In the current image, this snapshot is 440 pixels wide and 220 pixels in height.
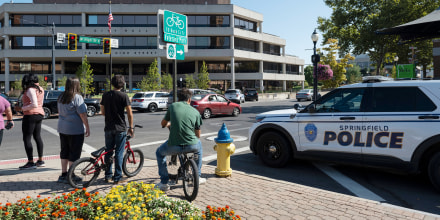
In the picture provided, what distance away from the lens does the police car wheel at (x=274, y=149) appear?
669 centimetres

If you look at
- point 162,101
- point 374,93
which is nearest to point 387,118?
point 374,93

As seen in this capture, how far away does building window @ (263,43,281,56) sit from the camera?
221 ft

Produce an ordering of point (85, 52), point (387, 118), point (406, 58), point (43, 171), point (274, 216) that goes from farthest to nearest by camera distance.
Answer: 1. point (85, 52)
2. point (406, 58)
3. point (43, 171)
4. point (387, 118)
5. point (274, 216)

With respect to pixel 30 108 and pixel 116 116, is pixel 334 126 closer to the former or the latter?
pixel 116 116

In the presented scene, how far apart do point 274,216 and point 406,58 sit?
122 feet

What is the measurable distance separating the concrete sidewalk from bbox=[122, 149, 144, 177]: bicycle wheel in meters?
0.12

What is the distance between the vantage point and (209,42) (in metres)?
56.8

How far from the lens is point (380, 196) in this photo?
16.6 feet

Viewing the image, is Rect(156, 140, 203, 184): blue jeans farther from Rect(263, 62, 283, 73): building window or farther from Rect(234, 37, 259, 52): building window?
Rect(263, 62, 283, 73): building window

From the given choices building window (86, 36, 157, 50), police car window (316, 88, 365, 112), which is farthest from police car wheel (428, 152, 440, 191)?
building window (86, 36, 157, 50)

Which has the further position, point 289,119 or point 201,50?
point 201,50

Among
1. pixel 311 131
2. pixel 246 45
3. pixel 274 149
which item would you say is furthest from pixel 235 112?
pixel 246 45

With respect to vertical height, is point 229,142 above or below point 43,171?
above

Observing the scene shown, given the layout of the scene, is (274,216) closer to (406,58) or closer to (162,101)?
(162,101)
